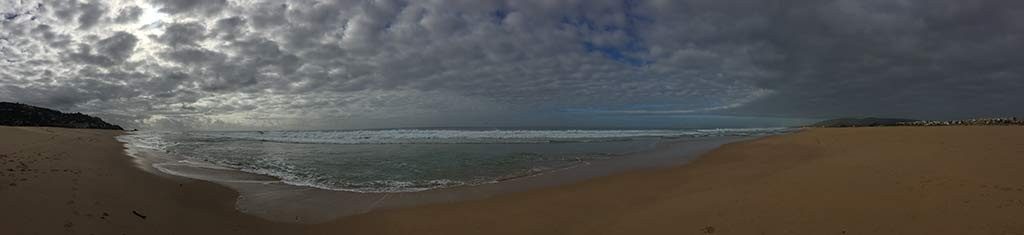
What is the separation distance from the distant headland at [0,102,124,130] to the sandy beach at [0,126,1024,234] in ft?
201

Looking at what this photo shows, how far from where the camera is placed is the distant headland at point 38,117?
47.6m

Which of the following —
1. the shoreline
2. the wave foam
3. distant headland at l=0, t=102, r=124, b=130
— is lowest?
the shoreline

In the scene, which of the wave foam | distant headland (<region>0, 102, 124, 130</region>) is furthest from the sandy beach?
distant headland (<region>0, 102, 124, 130</region>)

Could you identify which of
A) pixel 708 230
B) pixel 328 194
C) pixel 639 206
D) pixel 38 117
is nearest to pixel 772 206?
pixel 708 230

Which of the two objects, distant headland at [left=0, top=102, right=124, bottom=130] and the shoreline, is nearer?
the shoreline

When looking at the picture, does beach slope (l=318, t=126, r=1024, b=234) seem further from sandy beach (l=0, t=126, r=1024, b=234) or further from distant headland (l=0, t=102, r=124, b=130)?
distant headland (l=0, t=102, r=124, b=130)

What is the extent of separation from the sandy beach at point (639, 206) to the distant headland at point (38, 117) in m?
61.2

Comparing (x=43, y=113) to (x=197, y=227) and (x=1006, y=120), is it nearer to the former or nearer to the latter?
(x=197, y=227)

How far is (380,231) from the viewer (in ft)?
18.9

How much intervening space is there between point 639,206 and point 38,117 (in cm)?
7737

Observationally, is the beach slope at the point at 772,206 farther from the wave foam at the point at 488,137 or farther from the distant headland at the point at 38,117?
Result: the distant headland at the point at 38,117

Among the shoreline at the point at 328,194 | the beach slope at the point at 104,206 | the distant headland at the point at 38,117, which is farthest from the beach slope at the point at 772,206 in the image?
the distant headland at the point at 38,117

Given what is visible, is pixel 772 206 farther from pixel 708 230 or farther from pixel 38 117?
pixel 38 117

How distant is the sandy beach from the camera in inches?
186
